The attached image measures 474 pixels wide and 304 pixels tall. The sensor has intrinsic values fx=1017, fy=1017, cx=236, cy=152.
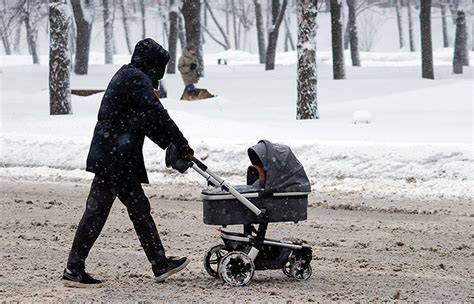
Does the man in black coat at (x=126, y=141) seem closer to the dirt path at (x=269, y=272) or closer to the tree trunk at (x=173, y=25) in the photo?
the dirt path at (x=269, y=272)

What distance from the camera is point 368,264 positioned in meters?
Answer: 8.41

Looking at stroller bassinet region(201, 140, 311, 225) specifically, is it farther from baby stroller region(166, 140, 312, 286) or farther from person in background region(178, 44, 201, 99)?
person in background region(178, 44, 201, 99)

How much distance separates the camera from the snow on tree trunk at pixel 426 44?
108 feet

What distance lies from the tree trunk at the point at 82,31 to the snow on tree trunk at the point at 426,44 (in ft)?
41.0

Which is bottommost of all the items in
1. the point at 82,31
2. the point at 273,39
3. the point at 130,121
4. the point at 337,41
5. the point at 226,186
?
the point at 226,186

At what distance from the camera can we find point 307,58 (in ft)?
67.1

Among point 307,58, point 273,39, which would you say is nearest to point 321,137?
point 307,58

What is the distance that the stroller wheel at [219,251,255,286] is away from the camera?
7.49 meters

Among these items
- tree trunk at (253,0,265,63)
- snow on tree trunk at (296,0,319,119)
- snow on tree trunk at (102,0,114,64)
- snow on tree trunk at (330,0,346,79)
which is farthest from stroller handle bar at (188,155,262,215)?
tree trunk at (253,0,265,63)

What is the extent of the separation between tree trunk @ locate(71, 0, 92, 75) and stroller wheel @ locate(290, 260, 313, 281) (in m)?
31.0

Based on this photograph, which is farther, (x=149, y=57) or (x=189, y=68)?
(x=189, y=68)

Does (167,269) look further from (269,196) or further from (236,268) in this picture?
(269,196)

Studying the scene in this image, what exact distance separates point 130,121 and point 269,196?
1.15 metres

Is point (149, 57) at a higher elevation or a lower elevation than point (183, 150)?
higher
